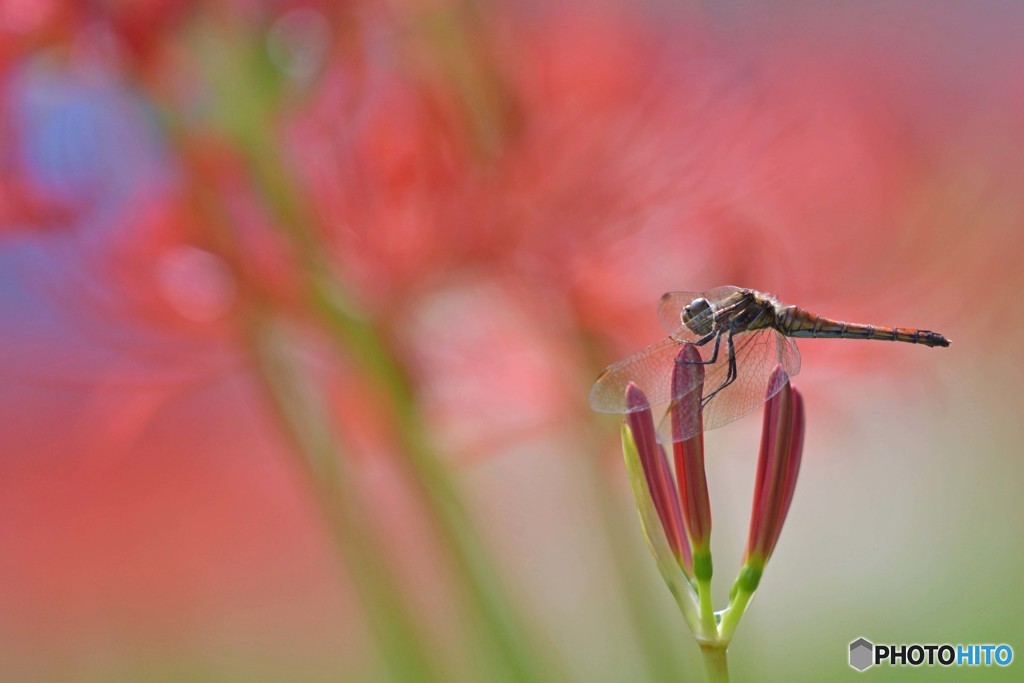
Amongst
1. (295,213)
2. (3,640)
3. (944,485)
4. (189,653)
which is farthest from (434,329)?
(944,485)

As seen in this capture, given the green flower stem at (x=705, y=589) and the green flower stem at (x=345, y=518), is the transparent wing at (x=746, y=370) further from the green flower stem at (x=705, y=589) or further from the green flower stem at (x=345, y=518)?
the green flower stem at (x=345, y=518)

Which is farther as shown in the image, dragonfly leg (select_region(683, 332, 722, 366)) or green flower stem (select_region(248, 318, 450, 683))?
green flower stem (select_region(248, 318, 450, 683))

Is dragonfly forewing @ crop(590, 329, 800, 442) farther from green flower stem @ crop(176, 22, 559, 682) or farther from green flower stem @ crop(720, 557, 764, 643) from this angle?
green flower stem @ crop(176, 22, 559, 682)

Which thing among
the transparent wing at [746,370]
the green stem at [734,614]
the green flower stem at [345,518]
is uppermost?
the transparent wing at [746,370]

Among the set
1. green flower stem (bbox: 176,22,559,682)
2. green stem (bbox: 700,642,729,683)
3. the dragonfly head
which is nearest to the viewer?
green stem (bbox: 700,642,729,683)

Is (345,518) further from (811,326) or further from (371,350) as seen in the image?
(811,326)

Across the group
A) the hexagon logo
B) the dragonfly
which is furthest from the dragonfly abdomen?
the hexagon logo

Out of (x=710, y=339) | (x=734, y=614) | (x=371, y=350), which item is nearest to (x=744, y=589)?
(x=734, y=614)

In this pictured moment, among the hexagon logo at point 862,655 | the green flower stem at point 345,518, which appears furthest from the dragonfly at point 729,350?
the green flower stem at point 345,518
